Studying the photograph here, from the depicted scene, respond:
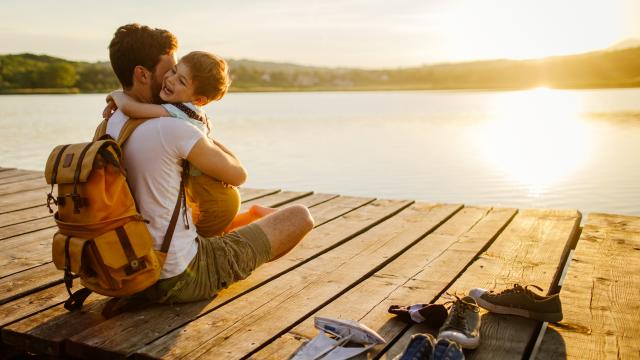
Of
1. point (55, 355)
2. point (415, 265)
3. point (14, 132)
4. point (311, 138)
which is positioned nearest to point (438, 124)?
point (311, 138)

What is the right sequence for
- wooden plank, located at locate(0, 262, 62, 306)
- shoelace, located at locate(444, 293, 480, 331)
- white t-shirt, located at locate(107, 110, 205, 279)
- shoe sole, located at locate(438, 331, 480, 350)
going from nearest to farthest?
shoe sole, located at locate(438, 331, 480, 350)
shoelace, located at locate(444, 293, 480, 331)
white t-shirt, located at locate(107, 110, 205, 279)
wooden plank, located at locate(0, 262, 62, 306)

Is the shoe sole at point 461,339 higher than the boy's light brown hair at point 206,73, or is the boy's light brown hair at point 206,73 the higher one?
the boy's light brown hair at point 206,73

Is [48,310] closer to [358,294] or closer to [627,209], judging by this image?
[358,294]

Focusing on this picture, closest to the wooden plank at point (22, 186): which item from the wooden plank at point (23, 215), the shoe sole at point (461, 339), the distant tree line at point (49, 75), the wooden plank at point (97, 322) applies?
the wooden plank at point (23, 215)

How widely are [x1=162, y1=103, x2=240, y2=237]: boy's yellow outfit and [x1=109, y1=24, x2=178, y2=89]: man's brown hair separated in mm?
Answer: 227

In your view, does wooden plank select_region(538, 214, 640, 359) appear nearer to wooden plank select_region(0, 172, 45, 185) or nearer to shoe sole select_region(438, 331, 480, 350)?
shoe sole select_region(438, 331, 480, 350)

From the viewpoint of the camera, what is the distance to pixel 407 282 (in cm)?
339

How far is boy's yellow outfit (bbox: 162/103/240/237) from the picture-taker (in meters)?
2.87

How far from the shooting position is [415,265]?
368 cm

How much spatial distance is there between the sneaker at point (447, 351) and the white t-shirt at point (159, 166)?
1.22m

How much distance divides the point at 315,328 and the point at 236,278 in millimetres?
570

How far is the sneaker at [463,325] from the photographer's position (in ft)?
8.34

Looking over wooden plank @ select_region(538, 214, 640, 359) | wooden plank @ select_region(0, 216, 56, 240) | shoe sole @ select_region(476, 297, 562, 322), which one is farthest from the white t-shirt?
wooden plank @ select_region(0, 216, 56, 240)

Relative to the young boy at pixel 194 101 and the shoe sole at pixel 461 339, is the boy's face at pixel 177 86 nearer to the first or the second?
the young boy at pixel 194 101
